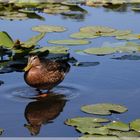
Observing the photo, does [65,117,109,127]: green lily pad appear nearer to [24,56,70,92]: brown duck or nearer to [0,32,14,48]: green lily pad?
[24,56,70,92]: brown duck

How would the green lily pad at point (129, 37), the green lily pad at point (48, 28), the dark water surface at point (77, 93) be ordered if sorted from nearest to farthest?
the dark water surface at point (77, 93)
the green lily pad at point (129, 37)
the green lily pad at point (48, 28)

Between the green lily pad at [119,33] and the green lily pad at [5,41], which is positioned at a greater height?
the green lily pad at [5,41]

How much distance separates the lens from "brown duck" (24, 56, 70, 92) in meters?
3.73

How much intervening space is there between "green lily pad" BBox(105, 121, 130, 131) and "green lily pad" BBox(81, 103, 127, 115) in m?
0.23

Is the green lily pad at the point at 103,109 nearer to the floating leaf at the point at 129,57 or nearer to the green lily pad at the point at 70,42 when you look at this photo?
the floating leaf at the point at 129,57

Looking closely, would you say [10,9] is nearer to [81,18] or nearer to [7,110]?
[81,18]

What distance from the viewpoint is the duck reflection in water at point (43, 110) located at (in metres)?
3.16

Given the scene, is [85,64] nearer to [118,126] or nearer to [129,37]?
[129,37]

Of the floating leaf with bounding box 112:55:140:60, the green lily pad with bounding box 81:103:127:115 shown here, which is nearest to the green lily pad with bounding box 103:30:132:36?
the floating leaf with bounding box 112:55:140:60

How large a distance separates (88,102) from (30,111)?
1.36ft

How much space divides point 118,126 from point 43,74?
3.40 feet

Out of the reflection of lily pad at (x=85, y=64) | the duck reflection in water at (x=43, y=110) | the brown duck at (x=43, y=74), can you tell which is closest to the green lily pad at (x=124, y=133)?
the duck reflection in water at (x=43, y=110)

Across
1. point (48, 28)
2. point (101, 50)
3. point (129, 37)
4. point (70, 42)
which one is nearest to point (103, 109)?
point (101, 50)

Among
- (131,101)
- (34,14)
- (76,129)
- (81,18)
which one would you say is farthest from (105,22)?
(76,129)
